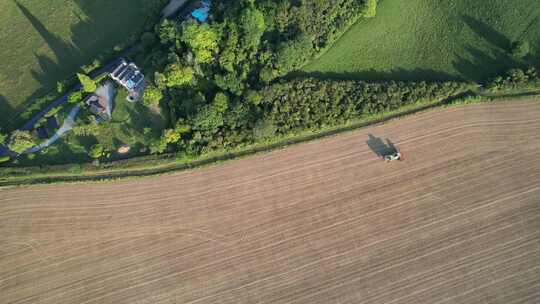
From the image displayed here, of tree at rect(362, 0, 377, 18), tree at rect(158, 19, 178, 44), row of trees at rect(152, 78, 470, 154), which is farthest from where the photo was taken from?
tree at rect(362, 0, 377, 18)

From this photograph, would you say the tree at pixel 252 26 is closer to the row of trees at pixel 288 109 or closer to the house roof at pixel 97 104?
the row of trees at pixel 288 109

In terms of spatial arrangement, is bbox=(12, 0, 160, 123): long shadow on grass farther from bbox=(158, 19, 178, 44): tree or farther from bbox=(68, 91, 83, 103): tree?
bbox=(68, 91, 83, 103): tree

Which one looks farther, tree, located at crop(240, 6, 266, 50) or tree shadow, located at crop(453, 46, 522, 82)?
tree shadow, located at crop(453, 46, 522, 82)

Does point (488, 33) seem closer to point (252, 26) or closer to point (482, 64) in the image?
point (482, 64)

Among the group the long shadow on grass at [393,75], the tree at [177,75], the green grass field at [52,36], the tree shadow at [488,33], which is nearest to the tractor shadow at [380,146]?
the long shadow on grass at [393,75]

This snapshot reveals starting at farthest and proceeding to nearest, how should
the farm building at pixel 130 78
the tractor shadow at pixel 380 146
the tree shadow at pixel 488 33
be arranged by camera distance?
the tree shadow at pixel 488 33 → the tractor shadow at pixel 380 146 → the farm building at pixel 130 78

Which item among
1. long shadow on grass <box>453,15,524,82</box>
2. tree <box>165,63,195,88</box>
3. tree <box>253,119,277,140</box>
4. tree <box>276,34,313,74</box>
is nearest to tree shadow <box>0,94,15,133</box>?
tree <box>165,63,195,88</box>
